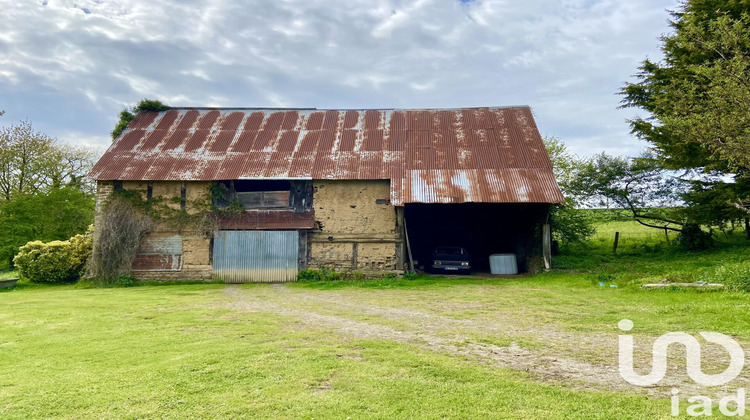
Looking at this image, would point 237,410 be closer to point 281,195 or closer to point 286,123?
point 281,195

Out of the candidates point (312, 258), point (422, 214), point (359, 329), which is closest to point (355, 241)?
point (312, 258)

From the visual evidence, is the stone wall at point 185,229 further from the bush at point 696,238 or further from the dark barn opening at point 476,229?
the bush at point 696,238

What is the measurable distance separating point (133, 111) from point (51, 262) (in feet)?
27.3

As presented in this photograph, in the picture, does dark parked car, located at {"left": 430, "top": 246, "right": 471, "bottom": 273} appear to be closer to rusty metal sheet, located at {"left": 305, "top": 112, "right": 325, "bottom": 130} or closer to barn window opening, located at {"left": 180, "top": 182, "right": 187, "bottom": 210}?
rusty metal sheet, located at {"left": 305, "top": 112, "right": 325, "bottom": 130}

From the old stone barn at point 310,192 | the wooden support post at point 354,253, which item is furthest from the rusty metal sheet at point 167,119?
the wooden support post at point 354,253

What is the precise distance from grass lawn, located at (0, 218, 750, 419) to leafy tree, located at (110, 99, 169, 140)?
11.2 m

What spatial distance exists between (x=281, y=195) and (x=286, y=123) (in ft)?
16.2

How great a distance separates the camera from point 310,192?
18.7 metres

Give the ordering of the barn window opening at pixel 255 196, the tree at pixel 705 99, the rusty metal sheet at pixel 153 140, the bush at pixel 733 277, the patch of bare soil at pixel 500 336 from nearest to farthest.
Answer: the patch of bare soil at pixel 500 336, the bush at pixel 733 277, the tree at pixel 705 99, the barn window opening at pixel 255 196, the rusty metal sheet at pixel 153 140

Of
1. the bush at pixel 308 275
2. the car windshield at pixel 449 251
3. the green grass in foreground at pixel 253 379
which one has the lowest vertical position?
the green grass in foreground at pixel 253 379

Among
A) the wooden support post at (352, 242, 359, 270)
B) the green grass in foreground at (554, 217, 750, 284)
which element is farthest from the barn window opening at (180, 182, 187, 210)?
the green grass in foreground at (554, 217, 750, 284)

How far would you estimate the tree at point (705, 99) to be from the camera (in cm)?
1238

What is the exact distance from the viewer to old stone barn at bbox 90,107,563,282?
18.1 metres

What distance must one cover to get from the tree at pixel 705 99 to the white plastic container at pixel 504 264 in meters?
7.42
